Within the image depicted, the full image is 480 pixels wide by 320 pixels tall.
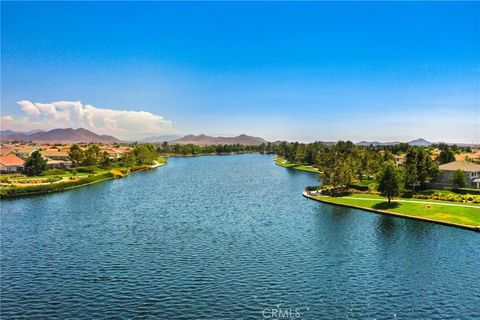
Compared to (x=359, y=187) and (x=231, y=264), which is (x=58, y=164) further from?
(x=231, y=264)

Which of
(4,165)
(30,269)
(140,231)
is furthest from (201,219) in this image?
(4,165)

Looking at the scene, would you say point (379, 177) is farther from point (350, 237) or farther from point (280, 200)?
point (350, 237)

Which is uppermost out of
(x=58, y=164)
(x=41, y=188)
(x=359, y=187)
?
(x=58, y=164)

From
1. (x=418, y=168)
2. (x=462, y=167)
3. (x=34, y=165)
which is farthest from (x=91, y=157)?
(x=462, y=167)

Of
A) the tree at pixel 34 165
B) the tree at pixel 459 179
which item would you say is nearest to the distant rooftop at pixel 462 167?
the tree at pixel 459 179

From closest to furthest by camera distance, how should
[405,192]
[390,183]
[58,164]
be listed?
[390,183]
[405,192]
[58,164]

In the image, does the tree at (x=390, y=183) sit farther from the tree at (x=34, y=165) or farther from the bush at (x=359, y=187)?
the tree at (x=34, y=165)
